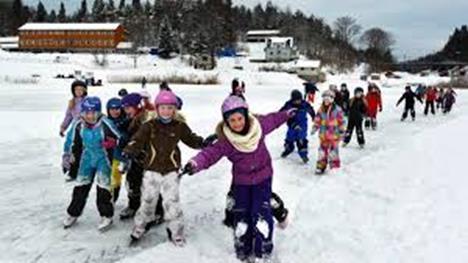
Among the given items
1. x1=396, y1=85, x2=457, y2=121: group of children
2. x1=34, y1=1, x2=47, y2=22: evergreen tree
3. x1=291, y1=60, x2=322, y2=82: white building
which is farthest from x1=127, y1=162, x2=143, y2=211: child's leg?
x1=34, y1=1, x2=47, y2=22: evergreen tree

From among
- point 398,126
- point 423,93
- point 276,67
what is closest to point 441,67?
point 276,67

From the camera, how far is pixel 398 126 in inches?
853

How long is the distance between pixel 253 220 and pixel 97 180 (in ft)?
6.73

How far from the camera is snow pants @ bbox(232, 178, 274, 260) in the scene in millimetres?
5812

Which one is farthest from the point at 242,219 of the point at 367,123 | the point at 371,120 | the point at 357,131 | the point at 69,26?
the point at 69,26

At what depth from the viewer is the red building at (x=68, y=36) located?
10994 cm

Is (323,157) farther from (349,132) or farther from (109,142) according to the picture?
(109,142)

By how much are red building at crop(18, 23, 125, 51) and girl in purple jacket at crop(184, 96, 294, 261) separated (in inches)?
4207

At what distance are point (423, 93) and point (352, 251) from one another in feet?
93.0

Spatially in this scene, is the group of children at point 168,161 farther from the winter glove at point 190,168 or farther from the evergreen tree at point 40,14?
the evergreen tree at point 40,14

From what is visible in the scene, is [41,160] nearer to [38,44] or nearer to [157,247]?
[157,247]

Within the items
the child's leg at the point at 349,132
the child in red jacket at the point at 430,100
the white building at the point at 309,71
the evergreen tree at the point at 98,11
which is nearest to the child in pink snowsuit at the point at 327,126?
the child's leg at the point at 349,132

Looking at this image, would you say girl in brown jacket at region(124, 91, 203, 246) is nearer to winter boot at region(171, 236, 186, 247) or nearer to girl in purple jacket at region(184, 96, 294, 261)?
winter boot at region(171, 236, 186, 247)

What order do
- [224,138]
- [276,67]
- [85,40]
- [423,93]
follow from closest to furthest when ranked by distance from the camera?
[224,138] < [423,93] < [276,67] < [85,40]
